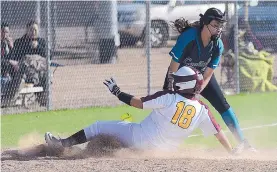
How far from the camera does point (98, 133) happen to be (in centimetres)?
827

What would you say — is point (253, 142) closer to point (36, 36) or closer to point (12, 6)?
point (36, 36)

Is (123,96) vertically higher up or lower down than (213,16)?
lower down

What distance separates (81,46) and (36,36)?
22.7ft

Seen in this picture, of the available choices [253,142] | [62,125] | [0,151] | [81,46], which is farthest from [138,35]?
[0,151]

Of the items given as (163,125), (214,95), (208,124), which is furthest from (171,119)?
(214,95)

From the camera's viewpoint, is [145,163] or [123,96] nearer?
[145,163]

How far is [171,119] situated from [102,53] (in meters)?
10.3

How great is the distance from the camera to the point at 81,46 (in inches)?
821

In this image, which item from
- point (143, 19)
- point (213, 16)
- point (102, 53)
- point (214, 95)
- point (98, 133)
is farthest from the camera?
point (143, 19)

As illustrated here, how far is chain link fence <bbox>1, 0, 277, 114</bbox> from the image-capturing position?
13.7 meters

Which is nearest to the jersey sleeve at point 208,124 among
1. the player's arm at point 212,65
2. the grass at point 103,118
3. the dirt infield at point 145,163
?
the dirt infield at point 145,163

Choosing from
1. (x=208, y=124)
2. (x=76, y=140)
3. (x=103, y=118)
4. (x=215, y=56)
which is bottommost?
(x=103, y=118)

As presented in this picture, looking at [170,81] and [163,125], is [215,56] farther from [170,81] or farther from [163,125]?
[163,125]

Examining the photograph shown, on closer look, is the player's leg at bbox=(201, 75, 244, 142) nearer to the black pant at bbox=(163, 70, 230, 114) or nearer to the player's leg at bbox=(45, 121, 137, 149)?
the black pant at bbox=(163, 70, 230, 114)
